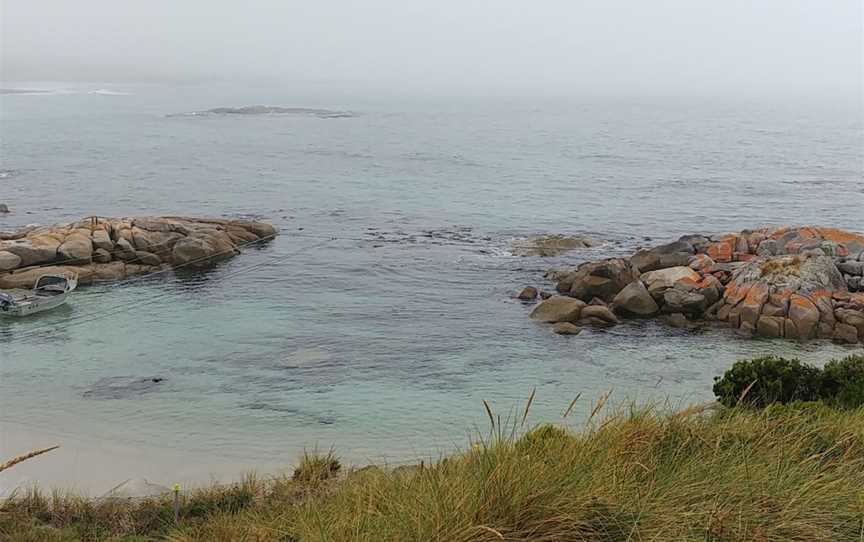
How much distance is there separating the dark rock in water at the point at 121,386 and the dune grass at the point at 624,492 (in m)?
13.7

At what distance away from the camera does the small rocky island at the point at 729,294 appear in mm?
28516

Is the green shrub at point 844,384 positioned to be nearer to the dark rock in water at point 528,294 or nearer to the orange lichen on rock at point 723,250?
the dark rock in water at point 528,294

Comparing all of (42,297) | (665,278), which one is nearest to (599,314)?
(665,278)

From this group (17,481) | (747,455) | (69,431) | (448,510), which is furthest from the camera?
(69,431)

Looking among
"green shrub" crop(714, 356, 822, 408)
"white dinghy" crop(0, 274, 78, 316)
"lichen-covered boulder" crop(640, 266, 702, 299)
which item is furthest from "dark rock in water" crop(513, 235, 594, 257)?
"green shrub" crop(714, 356, 822, 408)

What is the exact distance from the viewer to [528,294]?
33.4 meters

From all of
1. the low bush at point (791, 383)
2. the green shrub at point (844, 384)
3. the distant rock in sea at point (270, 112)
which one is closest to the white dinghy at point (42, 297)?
the low bush at point (791, 383)

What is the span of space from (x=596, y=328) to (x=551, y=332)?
1.82 meters

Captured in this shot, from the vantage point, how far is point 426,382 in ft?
78.7

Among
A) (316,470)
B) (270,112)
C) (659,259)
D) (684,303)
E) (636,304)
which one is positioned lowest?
(636,304)

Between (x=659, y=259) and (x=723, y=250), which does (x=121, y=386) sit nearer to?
(x=659, y=259)

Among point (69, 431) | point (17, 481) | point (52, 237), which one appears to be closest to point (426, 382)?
point (69, 431)

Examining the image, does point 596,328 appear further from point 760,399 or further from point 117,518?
point 117,518

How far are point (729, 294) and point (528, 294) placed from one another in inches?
313
